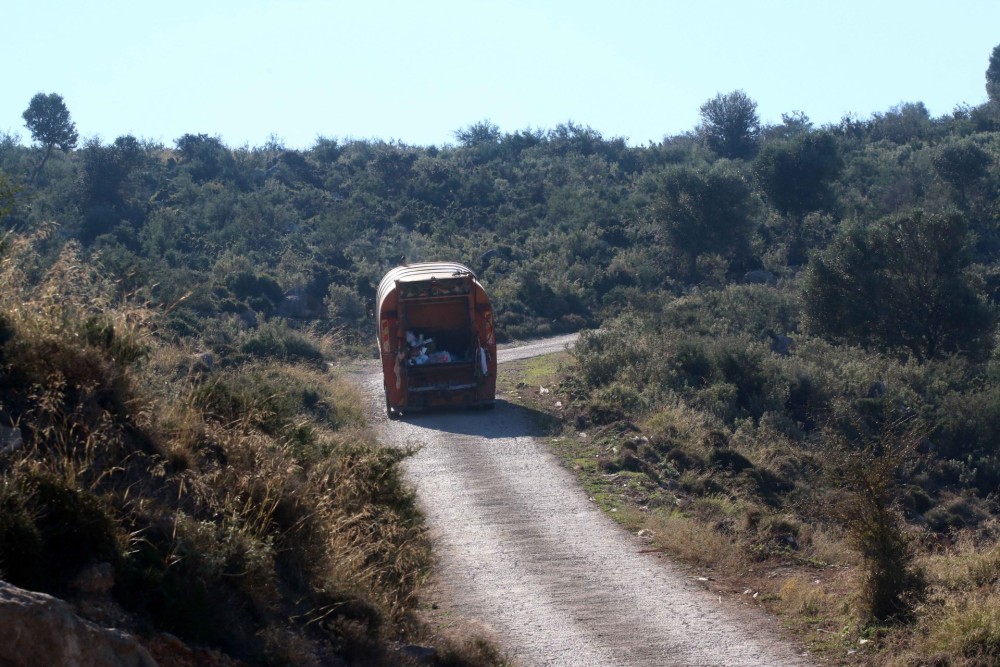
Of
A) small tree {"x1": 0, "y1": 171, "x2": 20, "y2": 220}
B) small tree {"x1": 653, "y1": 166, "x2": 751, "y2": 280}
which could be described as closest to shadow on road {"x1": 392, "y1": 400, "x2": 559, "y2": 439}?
small tree {"x1": 0, "y1": 171, "x2": 20, "y2": 220}

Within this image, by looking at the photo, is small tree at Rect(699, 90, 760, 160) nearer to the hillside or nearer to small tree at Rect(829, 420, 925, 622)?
the hillside

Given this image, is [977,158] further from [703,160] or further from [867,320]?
[867,320]

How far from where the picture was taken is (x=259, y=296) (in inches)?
1326

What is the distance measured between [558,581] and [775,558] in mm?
2209

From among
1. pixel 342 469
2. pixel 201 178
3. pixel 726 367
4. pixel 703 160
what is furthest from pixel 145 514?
pixel 703 160

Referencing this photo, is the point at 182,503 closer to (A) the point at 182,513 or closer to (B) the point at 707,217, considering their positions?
(A) the point at 182,513

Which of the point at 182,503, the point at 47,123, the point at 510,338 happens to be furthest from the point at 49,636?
the point at 47,123

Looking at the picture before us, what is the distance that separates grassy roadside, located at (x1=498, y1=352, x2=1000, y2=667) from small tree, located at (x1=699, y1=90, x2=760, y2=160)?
54174mm

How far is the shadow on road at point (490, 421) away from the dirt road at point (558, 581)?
5.86 ft

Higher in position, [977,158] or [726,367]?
[977,158]

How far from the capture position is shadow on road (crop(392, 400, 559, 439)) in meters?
16.5

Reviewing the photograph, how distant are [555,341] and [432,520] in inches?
784

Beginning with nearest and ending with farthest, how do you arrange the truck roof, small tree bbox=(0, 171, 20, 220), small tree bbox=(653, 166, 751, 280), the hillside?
the hillside < small tree bbox=(0, 171, 20, 220) < the truck roof < small tree bbox=(653, 166, 751, 280)

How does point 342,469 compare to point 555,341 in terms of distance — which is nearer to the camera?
point 342,469
